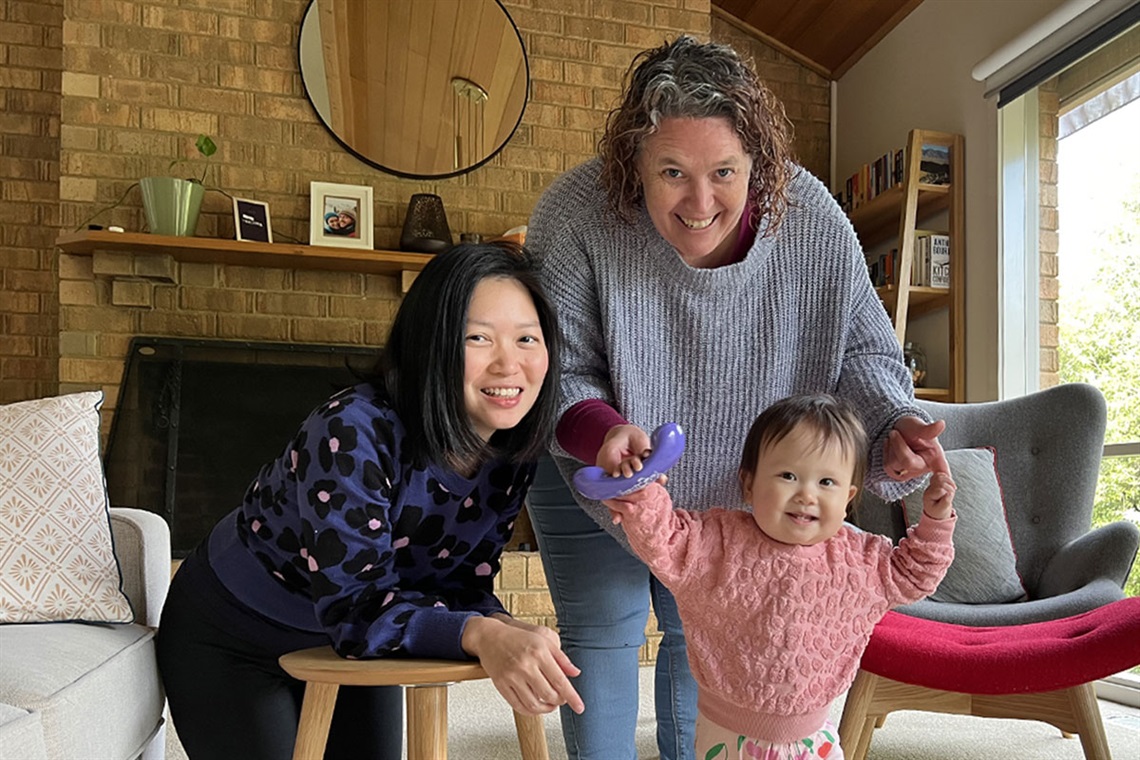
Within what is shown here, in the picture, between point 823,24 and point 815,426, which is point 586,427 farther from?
point 823,24

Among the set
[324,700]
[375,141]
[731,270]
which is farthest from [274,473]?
[375,141]

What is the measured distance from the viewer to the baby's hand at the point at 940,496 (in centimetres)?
132

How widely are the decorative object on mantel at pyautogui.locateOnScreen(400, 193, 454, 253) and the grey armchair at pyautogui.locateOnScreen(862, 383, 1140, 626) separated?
200 centimetres

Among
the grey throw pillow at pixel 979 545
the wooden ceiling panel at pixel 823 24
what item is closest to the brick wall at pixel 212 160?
the wooden ceiling panel at pixel 823 24

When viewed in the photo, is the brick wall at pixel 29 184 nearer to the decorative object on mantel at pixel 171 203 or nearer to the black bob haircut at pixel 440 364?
the decorative object on mantel at pixel 171 203

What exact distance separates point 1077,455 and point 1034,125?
69.6 inches

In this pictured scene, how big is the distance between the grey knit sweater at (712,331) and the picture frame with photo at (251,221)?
261 cm

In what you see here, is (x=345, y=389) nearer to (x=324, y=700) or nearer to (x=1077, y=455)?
(x=324, y=700)

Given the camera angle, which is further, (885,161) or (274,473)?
(885,161)

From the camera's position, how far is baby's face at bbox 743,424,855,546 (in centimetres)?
133

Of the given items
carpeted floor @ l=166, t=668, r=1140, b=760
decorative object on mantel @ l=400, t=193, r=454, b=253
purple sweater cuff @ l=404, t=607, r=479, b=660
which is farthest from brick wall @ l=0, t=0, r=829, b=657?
purple sweater cuff @ l=404, t=607, r=479, b=660

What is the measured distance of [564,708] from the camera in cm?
151

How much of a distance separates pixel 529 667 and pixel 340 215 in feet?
10.6

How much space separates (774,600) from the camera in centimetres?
134
